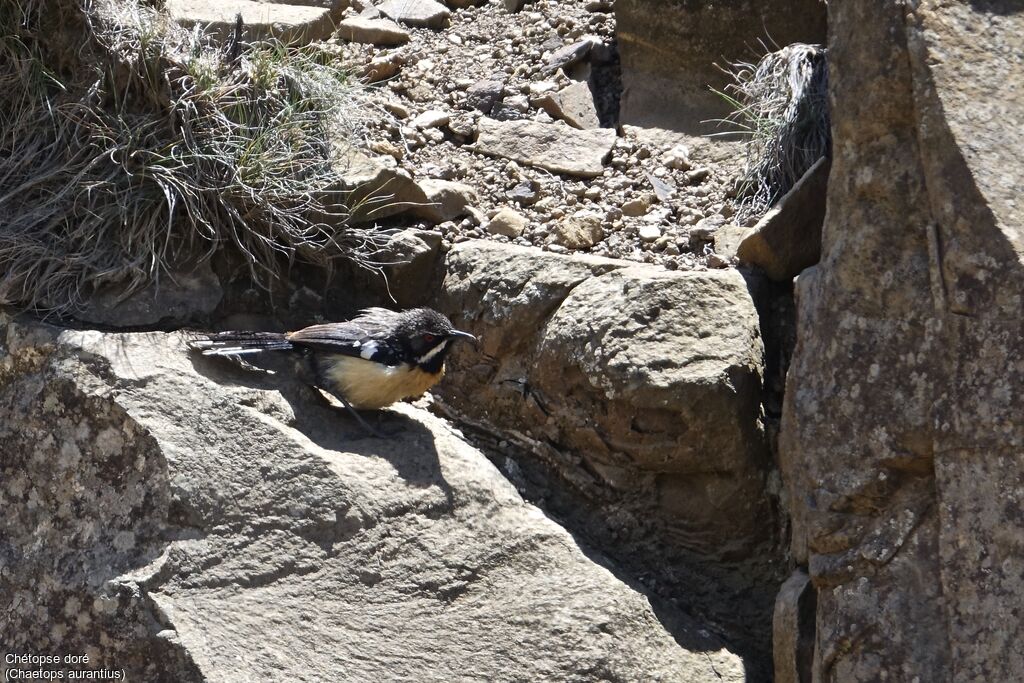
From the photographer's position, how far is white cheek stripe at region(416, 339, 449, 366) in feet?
17.6

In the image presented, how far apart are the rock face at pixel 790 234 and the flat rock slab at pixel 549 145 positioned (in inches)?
56.1

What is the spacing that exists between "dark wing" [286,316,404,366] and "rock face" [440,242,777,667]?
656 mm

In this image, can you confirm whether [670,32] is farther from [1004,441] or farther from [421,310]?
[1004,441]

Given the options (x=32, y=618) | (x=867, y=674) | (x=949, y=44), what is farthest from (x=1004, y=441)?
(x=32, y=618)

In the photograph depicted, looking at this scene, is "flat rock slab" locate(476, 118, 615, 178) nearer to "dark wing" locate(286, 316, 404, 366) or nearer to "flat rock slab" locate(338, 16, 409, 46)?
"flat rock slab" locate(338, 16, 409, 46)

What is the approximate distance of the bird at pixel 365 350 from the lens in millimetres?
5289

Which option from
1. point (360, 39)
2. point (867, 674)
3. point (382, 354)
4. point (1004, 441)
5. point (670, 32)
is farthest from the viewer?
point (360, 39)

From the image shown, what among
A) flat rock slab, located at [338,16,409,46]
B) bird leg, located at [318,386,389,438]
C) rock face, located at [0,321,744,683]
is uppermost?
flat rock slab, located at [338,16,409,46]

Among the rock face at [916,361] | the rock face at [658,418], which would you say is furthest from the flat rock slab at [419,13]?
the rock face at [916,361]

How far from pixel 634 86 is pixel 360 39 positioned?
1848 millimetres

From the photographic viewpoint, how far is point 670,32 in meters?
7.13

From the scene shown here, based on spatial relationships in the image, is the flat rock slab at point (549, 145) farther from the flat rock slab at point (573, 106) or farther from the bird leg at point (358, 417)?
the bird leg at point (358, 417)

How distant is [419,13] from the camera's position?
798cm

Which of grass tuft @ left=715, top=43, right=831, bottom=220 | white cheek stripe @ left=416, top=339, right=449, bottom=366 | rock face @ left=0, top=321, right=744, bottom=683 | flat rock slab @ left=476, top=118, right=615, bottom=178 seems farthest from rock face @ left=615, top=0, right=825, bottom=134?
rock face @ left=0, top=321, right=744, bottom=683
